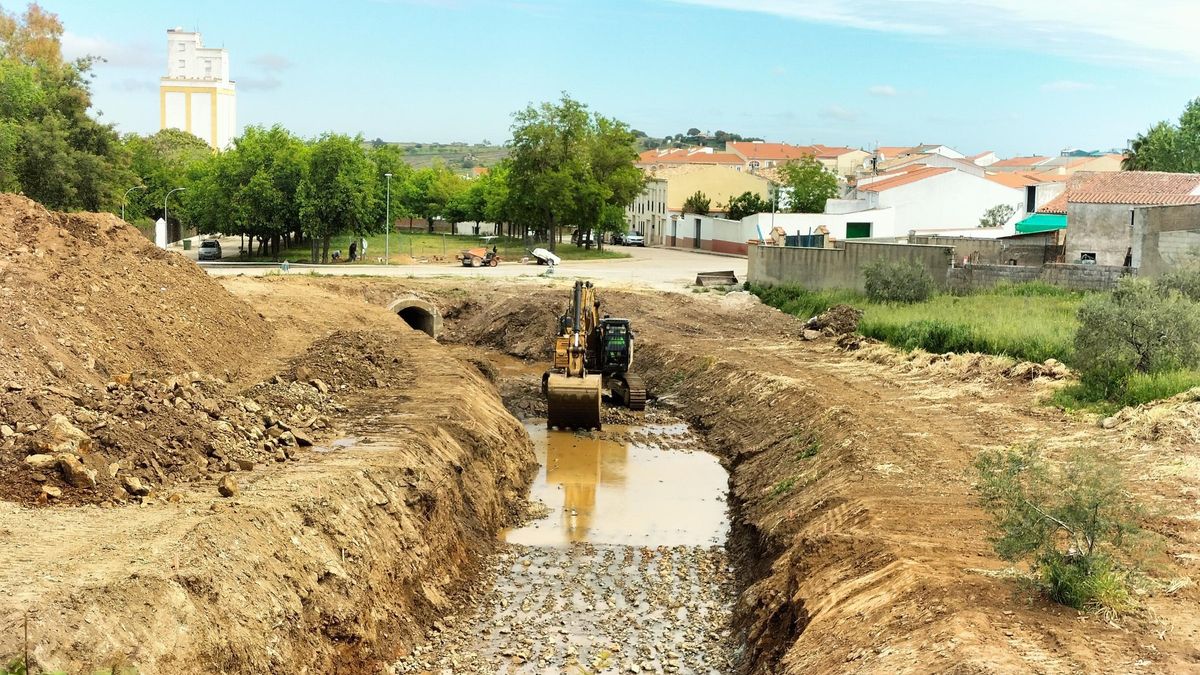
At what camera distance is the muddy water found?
16.6m

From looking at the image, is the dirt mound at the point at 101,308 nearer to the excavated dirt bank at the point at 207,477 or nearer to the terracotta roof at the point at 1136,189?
the excavated dirt bank at the point at 207,477

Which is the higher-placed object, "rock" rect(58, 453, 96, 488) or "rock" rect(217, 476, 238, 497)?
"rock" rect(58, 453, 96, 488)

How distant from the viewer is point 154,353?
25172 mm

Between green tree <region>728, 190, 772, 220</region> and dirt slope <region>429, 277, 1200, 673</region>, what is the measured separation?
56.7 m

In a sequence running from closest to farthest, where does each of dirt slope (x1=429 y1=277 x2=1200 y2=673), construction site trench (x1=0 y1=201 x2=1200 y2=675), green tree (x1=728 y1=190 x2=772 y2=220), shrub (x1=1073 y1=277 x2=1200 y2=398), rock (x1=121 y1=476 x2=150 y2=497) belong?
dirt slope (x1=429 y1=277 x2=1200 y2=673) → construction site trench (x1=0 y1=201 x2=1200 y2=675) → rock (x1=121 y1=476 x2=150 y2=497) → shrub (x1=1073 y1=277 x2=1200 y2=398) → green tree (x1=728 y1=190 x2=772 y2=220)

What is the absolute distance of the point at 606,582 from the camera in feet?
65.6

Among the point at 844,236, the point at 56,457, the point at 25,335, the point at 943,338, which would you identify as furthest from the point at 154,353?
the point at 844,236

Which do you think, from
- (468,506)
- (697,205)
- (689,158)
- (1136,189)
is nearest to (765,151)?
(689,158)

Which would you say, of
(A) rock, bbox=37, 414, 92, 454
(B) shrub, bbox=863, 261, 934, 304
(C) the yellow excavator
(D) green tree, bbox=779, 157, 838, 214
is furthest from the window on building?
(A) rock, bbox=37, 414, 92, 454

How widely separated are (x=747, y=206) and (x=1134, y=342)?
70331mm

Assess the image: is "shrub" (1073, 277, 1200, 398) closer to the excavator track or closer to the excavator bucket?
the excavator bucket

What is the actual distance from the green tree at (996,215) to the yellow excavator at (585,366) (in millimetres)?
46000

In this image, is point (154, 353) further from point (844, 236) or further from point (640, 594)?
point (844, 236)

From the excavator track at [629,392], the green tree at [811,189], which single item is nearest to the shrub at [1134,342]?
→ the excavator track at [629,392]
